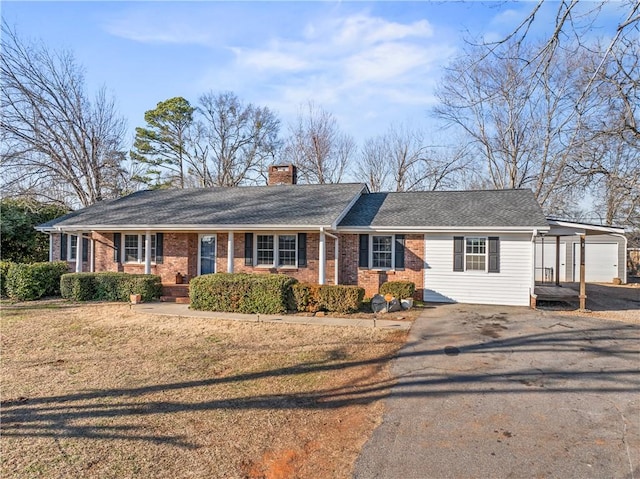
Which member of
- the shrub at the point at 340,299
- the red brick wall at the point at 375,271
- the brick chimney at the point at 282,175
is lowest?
the shrub at the point at 340,299

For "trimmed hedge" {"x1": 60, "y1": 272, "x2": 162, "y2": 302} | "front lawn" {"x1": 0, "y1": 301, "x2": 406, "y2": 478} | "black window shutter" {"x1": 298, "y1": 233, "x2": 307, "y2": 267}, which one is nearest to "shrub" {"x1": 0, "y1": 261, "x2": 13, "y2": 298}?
"trimmed hedge" {"x1": 60, "y1": 272, "x2": 162, "y2": 302}

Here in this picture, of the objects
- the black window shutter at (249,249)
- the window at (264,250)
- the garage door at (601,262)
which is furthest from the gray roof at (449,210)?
the garage door at (601,262)

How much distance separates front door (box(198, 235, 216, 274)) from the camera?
50.6 feet

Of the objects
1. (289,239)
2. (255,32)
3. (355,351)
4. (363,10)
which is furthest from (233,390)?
(289,239)

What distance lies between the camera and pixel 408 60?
614 cm

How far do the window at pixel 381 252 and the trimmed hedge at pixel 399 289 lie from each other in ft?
4.32

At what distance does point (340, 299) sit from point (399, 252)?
341cm

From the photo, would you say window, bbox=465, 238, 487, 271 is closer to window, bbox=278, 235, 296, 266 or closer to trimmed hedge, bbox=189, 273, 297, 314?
trimmed hedge, bbox=189, 273, 297, 314

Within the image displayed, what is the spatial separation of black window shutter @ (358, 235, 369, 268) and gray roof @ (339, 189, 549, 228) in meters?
0.56

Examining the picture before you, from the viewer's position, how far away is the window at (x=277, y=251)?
559 inches

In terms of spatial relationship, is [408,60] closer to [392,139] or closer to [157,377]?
[157,377]

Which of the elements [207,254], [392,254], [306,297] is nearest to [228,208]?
[207,254]

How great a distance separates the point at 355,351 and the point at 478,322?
13.4 ft

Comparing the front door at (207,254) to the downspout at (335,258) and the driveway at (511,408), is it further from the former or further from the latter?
the driveway at (511,408)
